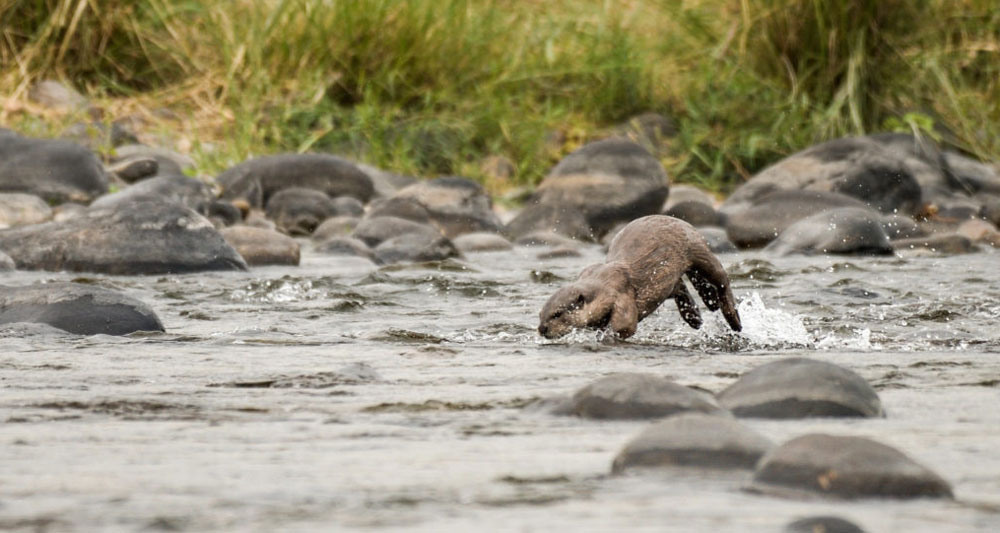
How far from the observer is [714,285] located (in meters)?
4.43

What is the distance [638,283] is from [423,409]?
3.94 ft

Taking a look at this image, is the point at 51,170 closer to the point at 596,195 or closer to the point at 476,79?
the point at 596,195

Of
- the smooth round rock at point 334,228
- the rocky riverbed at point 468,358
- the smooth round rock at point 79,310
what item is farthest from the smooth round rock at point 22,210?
the smooth round rock at point 79,310

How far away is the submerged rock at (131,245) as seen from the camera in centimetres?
639

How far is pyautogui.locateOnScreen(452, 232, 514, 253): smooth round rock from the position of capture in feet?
25.0

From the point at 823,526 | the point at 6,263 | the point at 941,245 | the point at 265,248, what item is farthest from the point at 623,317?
the point at 941,245

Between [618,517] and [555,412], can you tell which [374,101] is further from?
[618,517]

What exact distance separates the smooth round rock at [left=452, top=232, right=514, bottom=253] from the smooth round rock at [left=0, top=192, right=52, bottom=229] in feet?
6.87

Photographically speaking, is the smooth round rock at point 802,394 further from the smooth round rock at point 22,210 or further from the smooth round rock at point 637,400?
the smooth round rock at point 22,210

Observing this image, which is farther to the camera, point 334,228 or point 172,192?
point 334,228

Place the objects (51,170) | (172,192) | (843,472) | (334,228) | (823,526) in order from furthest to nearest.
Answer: (51,170) → (334,228) → (172,192) → (843,472) → (823,526)

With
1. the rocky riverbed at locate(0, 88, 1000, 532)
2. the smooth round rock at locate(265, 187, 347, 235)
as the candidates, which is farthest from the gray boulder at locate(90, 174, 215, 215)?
the smooth round rock at locate(265, 187, 347, 235)

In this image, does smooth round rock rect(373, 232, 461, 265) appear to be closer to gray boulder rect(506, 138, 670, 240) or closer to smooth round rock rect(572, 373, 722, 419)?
gray boulder rect(506, 138, 670, 240)

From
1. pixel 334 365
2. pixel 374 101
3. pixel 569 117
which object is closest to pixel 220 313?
pixel 334 365
